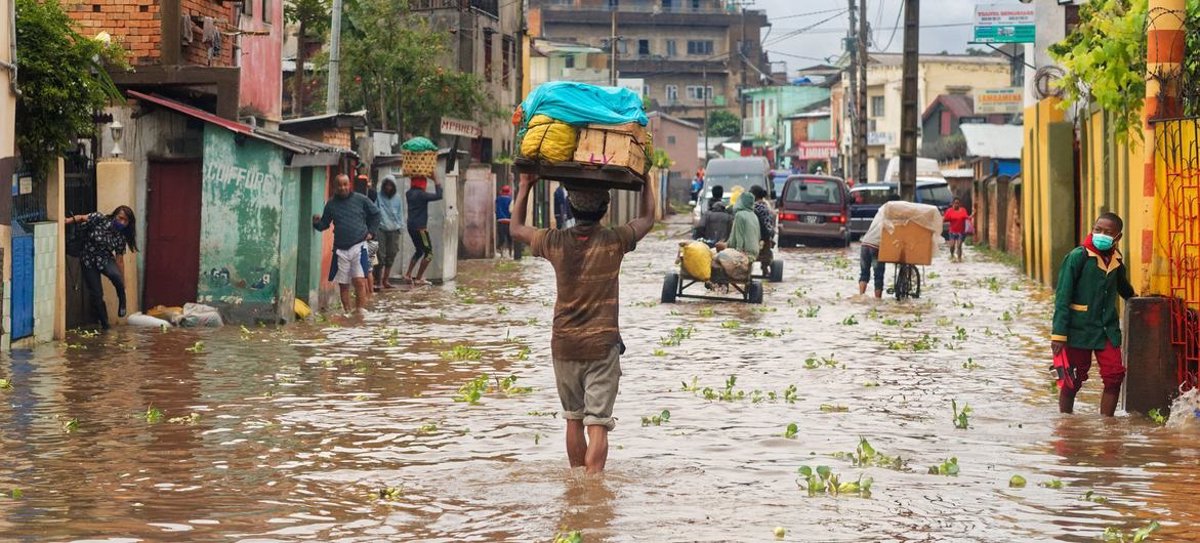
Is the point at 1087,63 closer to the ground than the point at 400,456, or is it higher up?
higher up

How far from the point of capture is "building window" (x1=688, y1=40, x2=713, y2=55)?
407 ft

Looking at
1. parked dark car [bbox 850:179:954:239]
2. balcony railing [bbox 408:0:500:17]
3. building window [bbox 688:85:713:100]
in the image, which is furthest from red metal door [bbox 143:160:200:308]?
building window [bbox 688:85:713:100]

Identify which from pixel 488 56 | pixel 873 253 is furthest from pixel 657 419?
pixel 488 56

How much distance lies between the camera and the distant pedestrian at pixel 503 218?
126 feet

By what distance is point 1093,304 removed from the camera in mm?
12164

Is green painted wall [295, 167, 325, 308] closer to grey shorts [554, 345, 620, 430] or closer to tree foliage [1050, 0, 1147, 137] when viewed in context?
tree foliage [1050, 0, 1147, 137]

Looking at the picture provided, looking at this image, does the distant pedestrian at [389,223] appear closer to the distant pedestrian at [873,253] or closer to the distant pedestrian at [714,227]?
the distant pedestrian at [714,227]

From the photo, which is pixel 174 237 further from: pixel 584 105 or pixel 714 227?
pixel 584 105

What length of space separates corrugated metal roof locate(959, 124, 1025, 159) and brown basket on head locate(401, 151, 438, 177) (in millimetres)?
25071

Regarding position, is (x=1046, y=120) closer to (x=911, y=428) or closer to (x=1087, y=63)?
(x=1087, y=63)

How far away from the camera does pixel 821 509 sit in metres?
8.80

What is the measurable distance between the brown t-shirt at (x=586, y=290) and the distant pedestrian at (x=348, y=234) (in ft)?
40.1

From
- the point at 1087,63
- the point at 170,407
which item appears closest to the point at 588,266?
the point at 170,407

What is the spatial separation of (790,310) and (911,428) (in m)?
11.3
